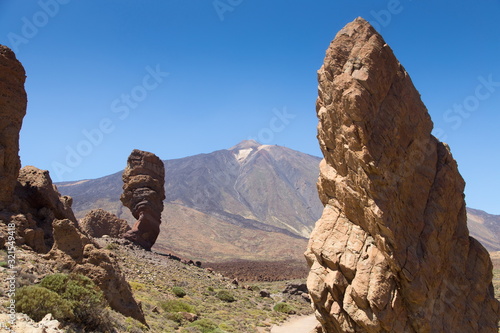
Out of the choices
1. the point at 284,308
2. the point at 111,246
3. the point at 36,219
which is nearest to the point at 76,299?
the point at 36,219

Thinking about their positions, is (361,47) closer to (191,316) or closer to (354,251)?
(354,251)

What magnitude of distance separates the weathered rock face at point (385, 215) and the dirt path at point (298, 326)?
17.0 m

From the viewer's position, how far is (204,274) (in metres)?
46.0

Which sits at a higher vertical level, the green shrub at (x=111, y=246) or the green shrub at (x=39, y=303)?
the green shrub at (x=39, y=303)

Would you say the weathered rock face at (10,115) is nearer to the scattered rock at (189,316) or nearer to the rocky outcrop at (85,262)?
the rocky outcrop at (85,262)

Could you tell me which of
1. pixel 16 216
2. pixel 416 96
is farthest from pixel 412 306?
pixel 16 216

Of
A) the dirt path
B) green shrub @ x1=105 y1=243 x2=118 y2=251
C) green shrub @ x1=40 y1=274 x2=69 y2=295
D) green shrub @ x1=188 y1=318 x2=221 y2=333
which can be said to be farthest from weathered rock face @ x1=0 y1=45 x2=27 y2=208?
green shrub @ x1=105 y1=243 x2=118 y2=251

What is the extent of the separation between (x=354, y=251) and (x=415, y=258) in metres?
1.72

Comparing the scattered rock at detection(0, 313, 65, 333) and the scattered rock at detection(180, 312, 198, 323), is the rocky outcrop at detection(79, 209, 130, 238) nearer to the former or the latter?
the scattered rock at detection(180, 312, 198, 323)

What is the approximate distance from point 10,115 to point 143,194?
87.1 feet

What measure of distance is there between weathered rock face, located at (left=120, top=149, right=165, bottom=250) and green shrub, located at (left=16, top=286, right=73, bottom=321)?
111ft

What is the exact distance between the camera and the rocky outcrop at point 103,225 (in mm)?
46769

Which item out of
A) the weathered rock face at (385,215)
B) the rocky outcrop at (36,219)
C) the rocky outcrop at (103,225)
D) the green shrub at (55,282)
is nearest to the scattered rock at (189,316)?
the rocky outcrop at (36,219)

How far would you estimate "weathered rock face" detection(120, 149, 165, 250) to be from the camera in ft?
150
